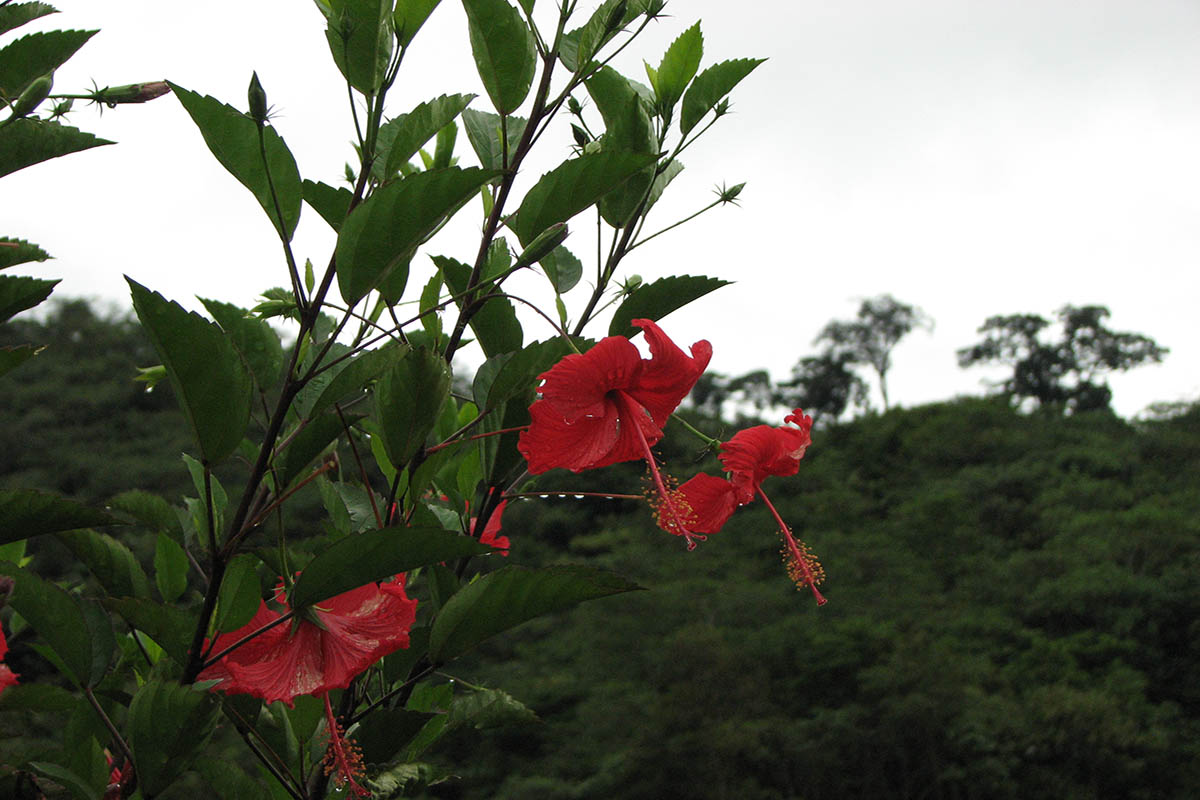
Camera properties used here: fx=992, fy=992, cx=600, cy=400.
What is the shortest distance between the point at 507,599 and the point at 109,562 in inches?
11.5

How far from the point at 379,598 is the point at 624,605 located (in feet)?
32.1

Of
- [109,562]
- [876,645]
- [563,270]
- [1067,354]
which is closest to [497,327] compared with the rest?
[563,270]

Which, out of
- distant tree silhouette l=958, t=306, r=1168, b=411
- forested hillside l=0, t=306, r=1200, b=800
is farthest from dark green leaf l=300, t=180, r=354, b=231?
distant tree silhouette l=958, t=306, r=1168, b=411

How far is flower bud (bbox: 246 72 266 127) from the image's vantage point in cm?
50

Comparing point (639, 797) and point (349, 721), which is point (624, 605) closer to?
point (639, 797)

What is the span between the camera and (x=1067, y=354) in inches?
914

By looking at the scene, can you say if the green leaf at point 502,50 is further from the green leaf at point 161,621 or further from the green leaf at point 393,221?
the green leaf at point 161,621

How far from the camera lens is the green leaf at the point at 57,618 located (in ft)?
1.80

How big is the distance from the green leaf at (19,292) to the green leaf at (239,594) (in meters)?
0.19

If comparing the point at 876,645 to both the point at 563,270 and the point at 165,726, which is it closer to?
the point at 563,270

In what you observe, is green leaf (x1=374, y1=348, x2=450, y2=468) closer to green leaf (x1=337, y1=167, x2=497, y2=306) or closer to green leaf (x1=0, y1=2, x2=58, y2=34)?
green leaf (x1=337, y1=167, x2=497, y2=306)

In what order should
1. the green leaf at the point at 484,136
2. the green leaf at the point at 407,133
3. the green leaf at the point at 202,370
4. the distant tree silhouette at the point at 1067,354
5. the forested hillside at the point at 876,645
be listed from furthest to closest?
Result: 1. the distant tree silhouette at the point at 1067,354
2. the forested hillside at the point at 876,645
3. the green leaf at the point at 484,136
4. the green leaf at the point at 407,133
5. the green leaf at the point at 202,370

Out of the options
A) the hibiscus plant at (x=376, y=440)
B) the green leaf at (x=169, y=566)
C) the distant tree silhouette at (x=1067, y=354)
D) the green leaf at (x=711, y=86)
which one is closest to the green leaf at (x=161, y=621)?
the hibiscus plant at (x=376, y=440)

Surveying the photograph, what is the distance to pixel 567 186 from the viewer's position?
1.74 feet
